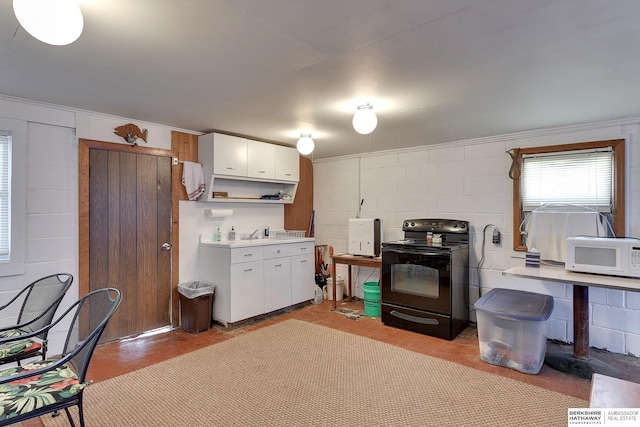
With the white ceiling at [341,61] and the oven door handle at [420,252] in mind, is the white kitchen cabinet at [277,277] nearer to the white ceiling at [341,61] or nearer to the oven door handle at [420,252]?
the oven door handle at [420,252]

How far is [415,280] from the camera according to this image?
3.89 m

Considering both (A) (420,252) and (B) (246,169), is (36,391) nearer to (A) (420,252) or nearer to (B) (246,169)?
(B) (246,169)

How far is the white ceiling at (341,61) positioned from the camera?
5.14 ft

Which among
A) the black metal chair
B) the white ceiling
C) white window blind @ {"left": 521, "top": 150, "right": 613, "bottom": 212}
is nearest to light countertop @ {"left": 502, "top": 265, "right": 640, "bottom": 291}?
white window blind @ {"left": 521, "top": 150, "right": 613, "bottom": 212}

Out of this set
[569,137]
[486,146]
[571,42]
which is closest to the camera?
[571,42]

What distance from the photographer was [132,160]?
357 centimetres

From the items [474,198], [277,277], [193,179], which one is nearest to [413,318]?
[474,198]

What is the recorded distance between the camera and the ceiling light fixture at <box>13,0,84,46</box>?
1325 millimetres

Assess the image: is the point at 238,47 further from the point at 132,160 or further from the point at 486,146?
the point at 486,146

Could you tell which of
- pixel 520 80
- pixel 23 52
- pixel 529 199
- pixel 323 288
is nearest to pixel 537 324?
pixel 529 199

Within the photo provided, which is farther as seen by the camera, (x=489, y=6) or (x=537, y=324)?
(x=537, y=324)

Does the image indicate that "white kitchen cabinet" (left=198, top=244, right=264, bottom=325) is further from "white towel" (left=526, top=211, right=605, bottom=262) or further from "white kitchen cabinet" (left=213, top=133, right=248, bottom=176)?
"white towel" (left=526, top=211, right=605, bottom=262)

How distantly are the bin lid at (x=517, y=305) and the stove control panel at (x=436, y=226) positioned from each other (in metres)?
0.92

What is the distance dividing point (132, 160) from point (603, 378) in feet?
13.0
